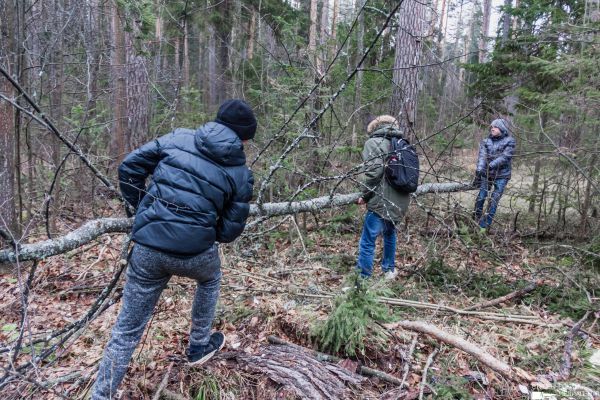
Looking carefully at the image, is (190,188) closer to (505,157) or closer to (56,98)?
(56,98)

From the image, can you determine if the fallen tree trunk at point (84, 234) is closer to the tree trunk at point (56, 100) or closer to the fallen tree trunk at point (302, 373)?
the fallen tree trunk at point (302, 373)

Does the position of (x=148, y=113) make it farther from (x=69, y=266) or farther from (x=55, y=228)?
(x=69, y=266)

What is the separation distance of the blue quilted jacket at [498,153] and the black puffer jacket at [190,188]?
16.4 feet

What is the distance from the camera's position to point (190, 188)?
255 centimetres

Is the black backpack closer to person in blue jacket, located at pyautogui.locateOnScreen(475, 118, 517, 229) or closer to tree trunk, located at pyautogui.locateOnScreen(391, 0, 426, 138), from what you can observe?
tree trunk, located at pyautogui.locateOnScreen(391, 0, 426, 138)

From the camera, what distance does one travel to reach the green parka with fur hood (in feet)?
15.8

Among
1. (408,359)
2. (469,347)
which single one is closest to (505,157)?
(469,347)

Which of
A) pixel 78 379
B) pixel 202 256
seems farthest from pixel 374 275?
pixel 78 379

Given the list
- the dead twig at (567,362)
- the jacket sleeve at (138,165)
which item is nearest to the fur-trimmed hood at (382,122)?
the dead twig at (567,362)

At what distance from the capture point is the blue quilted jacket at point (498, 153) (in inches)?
257

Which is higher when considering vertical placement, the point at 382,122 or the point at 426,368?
the point at 382,122

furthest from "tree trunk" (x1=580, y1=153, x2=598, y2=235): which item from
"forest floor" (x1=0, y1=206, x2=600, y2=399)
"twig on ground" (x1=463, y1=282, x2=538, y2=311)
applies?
"twig on ground" (x1=463, y1=282, x2=538, y2=311)

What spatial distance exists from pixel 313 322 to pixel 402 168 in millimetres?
2289

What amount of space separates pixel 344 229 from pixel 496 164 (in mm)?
2714
